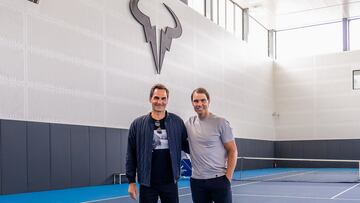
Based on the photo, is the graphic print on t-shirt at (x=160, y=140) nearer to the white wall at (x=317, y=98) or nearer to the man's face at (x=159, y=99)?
the man's face at (x=159, y=99)

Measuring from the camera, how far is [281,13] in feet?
86.5

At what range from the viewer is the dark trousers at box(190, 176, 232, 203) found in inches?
185

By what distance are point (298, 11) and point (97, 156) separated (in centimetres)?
1635

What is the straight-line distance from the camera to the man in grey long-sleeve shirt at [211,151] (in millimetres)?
4695

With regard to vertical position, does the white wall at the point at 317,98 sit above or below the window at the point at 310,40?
below

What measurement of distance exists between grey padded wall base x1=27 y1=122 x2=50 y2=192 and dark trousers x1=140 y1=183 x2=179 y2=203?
8.07 m

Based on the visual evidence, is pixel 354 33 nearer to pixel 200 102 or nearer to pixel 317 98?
pixel 317 98

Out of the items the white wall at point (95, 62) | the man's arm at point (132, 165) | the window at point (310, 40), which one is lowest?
the man's arm at point (132, 165)

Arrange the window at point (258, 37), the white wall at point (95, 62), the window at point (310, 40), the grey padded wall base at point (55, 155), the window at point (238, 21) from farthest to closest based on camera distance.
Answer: the window at point (310, 40) → the window at point (258, 37) → the window at point (238, 21) → the white wall at point (95, 62) → the grey padded wall base at point (55, 155)

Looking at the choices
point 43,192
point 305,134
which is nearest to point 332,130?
point 305,134

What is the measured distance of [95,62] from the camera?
47.3 ft

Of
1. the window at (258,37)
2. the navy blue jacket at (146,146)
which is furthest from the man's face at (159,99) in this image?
the window at (258,37)

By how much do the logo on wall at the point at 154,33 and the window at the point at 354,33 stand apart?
14.1 m

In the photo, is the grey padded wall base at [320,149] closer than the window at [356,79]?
Yes
